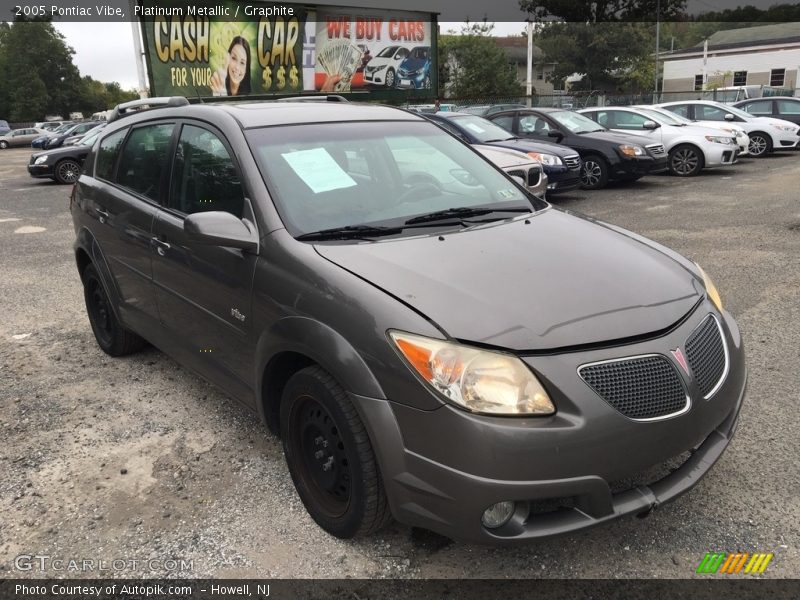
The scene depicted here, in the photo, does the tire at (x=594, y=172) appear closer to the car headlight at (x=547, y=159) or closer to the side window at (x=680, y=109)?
the car headlight at (x=547, y=159)

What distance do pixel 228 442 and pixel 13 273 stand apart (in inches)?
213

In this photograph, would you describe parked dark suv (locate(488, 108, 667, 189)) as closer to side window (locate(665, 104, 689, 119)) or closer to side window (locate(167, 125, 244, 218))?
side window (locate(665, 104, 689, 119))

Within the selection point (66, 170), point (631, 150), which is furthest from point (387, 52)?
point (631, 150)

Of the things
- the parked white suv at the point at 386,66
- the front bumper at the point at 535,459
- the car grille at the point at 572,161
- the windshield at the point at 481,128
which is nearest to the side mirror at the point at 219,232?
the front bumper at the point at 535,459

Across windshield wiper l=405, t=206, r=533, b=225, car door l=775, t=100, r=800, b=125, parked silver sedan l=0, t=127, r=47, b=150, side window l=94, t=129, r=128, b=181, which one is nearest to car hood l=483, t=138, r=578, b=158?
side window l=94, t=129, r=128, b=181

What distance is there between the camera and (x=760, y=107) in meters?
18.5

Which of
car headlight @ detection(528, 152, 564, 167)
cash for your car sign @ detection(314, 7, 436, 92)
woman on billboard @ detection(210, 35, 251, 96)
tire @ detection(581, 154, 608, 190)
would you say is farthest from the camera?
cash for your car sign @ detection(314, 7, 436, 92)

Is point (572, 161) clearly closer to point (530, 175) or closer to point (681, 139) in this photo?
point (530, 175)

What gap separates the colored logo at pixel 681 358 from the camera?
2270mm

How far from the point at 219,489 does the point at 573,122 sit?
37.1ft

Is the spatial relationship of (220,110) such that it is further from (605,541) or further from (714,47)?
(714,47)

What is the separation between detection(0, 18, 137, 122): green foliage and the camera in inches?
2847

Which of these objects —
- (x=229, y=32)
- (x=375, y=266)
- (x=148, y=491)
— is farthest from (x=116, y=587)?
(x=229, y=32)

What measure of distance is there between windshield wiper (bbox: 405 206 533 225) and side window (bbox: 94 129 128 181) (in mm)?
2377
